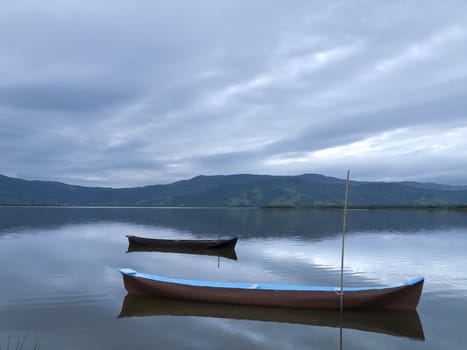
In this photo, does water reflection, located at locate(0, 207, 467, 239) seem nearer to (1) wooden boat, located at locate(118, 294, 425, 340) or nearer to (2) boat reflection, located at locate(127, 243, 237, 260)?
(2) boat reflection, located at locate(127, 243, 237, 260)

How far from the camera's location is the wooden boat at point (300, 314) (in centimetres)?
1636

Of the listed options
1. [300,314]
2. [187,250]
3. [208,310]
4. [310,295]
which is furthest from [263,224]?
[300,314]

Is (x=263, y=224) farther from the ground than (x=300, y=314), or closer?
farther from the ground

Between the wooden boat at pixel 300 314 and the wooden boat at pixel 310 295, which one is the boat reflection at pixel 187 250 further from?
the wooden boat at pixel 310 295

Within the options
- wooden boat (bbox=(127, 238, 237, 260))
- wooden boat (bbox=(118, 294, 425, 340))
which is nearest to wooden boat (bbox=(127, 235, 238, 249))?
wooden boat (bbox=(127, 238, 237, 260))

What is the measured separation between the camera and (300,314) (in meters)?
17.7

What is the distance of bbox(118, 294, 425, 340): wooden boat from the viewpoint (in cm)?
1636

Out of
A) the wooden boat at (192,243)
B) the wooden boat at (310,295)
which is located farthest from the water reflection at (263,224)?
the wooden boat at (310,295)

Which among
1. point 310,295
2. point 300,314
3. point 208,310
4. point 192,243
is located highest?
point 310,295

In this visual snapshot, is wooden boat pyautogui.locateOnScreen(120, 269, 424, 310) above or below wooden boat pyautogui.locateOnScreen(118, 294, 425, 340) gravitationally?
above

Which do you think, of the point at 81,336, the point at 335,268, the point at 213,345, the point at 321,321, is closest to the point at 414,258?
the point at 335,268

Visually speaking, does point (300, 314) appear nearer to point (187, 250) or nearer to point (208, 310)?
point (208, 310)

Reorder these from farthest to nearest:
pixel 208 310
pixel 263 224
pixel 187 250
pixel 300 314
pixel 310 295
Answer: pixel 263 224 → pixel 187 250 → pixel 208 310 → pixel 310 295 → pixel 300 314

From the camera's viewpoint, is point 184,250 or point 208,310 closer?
point 208,310
